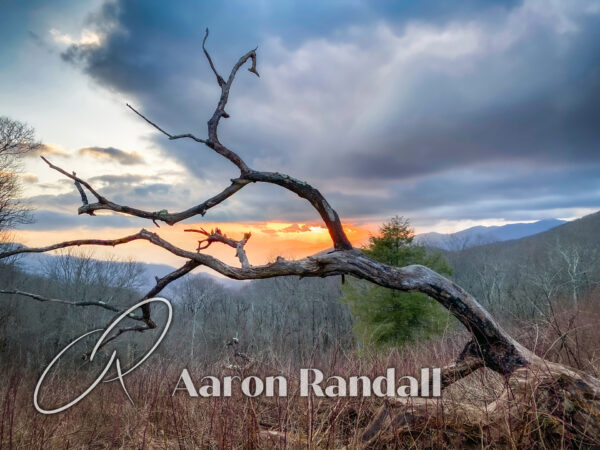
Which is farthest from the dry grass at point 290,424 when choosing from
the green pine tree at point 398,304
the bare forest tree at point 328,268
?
the green pine tree at point 398,304

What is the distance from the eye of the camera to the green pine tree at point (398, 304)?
15.9 metres

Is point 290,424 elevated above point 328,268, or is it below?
below

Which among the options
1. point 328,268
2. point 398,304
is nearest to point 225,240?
point 328,268

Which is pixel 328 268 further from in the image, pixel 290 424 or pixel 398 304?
pixel 398 304

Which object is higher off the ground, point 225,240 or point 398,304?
point 225,240

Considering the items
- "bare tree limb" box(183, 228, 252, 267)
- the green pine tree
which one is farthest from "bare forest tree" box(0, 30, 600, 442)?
the green pine tree

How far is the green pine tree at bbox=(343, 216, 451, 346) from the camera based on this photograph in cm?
1585

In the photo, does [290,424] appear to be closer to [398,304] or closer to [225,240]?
[225,240]

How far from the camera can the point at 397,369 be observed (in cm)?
471

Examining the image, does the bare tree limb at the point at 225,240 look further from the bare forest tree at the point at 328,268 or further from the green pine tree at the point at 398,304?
the green pine tree at the point at 398,304

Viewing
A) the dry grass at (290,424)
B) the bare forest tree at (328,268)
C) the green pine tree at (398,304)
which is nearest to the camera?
the dry grass at (290,424)

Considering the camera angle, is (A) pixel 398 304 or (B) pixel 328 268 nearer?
(B) pixel 328 268

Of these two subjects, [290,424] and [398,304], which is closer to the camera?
[290,424]

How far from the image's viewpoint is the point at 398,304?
1630 centimetres
